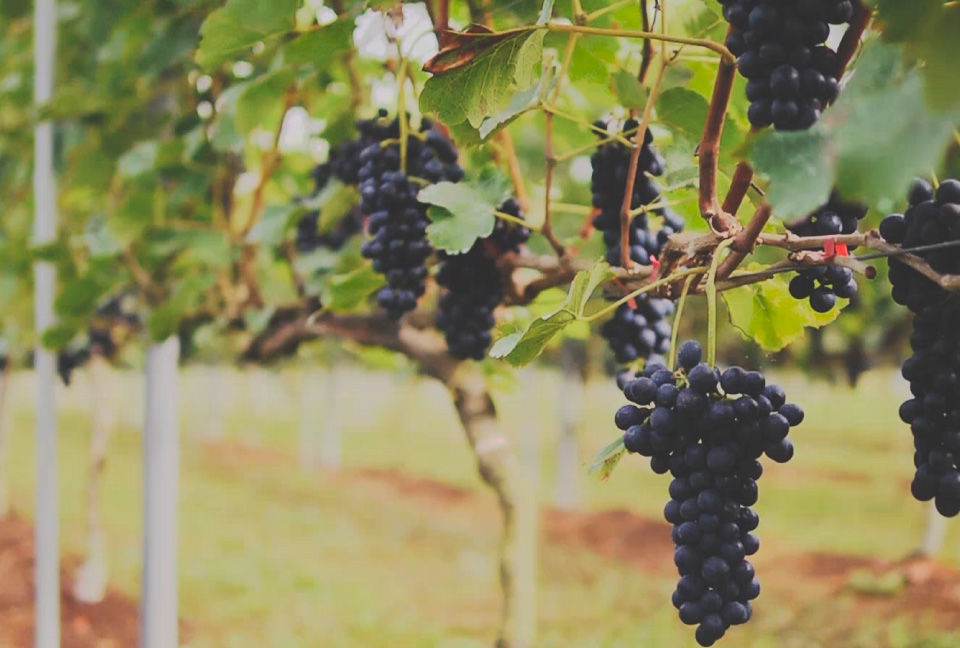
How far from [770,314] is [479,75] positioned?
64cm

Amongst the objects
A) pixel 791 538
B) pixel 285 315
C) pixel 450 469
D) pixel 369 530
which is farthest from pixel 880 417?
pixel 285 315

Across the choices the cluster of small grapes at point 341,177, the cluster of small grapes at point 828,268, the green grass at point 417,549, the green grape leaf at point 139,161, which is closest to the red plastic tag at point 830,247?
the cluster of small grapes at point 828,268

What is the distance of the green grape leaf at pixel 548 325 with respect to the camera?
113 cm

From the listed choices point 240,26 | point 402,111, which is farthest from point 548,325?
point 240,26

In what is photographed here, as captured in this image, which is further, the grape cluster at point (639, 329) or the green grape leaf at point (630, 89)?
the grape cluster at point (639, 329)

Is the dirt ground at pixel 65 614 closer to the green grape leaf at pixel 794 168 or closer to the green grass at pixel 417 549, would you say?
the green grass at pixel 417 549

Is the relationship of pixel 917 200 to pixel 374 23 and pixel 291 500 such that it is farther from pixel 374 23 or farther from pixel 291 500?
pixel 291 500

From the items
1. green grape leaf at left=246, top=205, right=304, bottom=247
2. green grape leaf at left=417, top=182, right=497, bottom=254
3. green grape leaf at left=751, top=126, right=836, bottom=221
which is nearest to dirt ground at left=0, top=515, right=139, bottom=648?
green grape leaf at left=246, top=205, right=304, bottom=247

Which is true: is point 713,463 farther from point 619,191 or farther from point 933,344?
point 619,191

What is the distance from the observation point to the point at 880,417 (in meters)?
36.8

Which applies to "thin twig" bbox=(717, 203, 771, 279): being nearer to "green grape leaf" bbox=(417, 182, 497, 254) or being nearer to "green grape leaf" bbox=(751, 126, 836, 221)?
"green grape leaf" bbox=(751, 126, 836, 221)

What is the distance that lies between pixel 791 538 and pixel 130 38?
31.8ft

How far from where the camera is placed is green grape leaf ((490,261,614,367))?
1.13 meters

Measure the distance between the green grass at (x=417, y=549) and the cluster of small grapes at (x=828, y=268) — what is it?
259 centimetres
